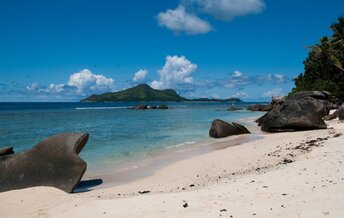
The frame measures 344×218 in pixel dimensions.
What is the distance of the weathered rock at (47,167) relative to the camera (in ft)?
33.7

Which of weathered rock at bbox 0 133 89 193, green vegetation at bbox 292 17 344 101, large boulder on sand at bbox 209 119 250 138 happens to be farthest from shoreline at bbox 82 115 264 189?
green vegetation at bbox 292 17 344 101

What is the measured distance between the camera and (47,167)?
1061 cm

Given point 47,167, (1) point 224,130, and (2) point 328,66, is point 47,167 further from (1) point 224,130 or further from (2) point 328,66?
(2) point 328,66

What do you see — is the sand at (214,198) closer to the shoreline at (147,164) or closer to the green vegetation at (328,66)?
the shoreline at (147,164)

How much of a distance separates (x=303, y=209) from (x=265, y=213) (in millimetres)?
641

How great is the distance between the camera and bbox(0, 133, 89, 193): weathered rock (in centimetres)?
1028

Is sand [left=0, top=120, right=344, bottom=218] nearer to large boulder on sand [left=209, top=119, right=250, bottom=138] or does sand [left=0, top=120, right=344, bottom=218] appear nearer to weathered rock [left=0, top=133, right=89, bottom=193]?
weathered rock [left=0, top=133, right=89, bottom=193]

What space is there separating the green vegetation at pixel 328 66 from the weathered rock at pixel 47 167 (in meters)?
37.8

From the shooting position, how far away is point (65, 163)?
10.7m

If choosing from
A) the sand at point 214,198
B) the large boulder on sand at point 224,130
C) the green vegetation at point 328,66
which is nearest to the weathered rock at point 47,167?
the sand at point 214,198

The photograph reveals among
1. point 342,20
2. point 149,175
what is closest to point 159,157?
point 149,175

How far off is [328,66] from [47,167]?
47920 millimetres

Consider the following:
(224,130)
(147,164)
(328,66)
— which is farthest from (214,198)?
(328,66)

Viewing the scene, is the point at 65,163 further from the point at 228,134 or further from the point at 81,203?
the point at 228,134
